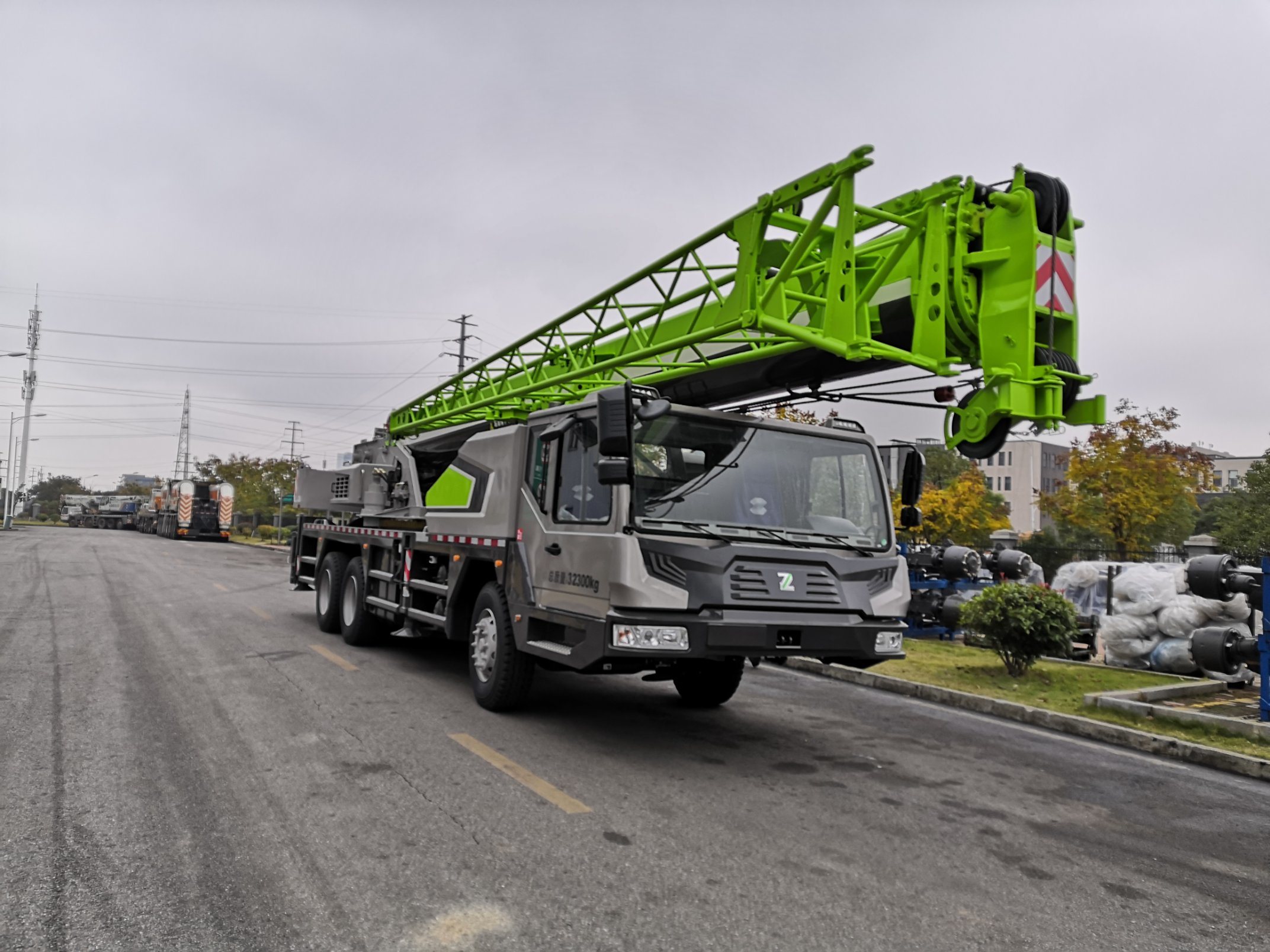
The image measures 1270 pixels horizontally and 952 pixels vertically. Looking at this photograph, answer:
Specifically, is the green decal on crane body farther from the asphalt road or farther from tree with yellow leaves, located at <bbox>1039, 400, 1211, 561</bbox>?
tree with yellow leaves, located at <bbox>1039, 400, 1211, 561</bbox>

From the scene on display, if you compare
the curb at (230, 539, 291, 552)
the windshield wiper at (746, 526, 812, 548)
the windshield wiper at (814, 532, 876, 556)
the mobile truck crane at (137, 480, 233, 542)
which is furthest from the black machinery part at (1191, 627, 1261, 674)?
the mobile truck crane at (137, 480, 233, 542)

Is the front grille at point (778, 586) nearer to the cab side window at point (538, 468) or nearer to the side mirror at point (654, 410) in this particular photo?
the side mirror at point (654, 410)

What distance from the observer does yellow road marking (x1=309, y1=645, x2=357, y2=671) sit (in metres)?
8.88

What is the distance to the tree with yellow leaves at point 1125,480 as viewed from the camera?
24.1 meters

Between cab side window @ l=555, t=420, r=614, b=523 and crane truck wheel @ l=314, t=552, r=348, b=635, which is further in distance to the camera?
crane truck wheel @ l=314, t=552, r=348, b=635

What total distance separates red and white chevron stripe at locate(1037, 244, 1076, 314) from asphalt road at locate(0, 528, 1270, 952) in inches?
124

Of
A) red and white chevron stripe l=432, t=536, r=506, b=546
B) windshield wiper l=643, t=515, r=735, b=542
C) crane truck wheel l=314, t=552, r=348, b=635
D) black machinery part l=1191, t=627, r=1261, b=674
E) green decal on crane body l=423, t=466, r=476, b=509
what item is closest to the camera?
windshield wiper l=643, t=515, r=735, b=542

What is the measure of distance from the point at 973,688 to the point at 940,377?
15.4ft

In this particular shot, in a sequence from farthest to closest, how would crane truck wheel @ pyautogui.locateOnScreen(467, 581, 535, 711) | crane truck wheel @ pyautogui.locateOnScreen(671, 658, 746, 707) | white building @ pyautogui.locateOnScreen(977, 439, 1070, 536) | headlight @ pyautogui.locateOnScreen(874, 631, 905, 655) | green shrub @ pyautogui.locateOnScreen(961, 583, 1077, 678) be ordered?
white building @ pyautogui.locateOnScreen(977, 439, 1070, 536), green shrub @ pyautogui.locateOnScreen(961, 583, 1077, 678), crane truck wheel @ pyautogui.locateOnScreen(671, 658, 746, 707), crane truck wheel @ pyautogui.locateOnScreen(467, 581, 535, 711), headlight @ pyautogui.locateOnScreen(874, 631, 905, 655)

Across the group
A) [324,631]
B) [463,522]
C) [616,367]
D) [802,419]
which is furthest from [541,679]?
[802,419]

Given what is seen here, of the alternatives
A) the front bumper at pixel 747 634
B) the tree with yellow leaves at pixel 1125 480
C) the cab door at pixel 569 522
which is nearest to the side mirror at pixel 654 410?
the cab door at pixel 569 522

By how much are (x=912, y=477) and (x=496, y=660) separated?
3644 mm

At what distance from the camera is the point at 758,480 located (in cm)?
626

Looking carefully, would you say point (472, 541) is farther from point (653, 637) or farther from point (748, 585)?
point (748, 585)
